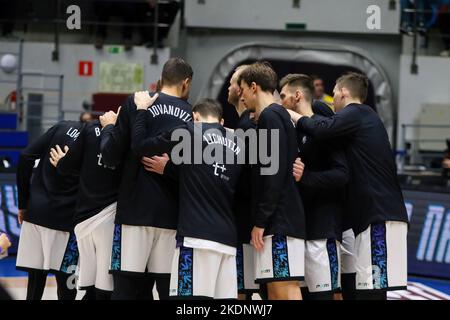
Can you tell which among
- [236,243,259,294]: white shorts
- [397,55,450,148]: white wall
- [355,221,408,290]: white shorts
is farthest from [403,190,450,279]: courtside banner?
[397,55,450,148]: white wall

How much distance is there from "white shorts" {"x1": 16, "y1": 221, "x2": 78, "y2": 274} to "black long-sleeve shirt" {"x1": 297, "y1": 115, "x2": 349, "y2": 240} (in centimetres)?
190

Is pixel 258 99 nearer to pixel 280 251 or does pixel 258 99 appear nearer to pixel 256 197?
pixel 256 197

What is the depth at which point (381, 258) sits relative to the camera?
5801 mm

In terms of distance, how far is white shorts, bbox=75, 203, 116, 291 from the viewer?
5828 millimetres

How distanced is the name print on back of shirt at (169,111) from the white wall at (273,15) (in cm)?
1058

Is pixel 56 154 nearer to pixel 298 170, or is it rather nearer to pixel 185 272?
pixel 185 272

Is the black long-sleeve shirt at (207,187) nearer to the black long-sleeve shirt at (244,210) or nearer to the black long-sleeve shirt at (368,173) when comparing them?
the black long-sleeve shirt at (244,210)

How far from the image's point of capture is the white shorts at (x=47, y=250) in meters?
6.47

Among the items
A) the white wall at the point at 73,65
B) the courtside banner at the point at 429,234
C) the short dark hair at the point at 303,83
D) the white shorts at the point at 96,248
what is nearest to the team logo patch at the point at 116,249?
the white shorts at the point at 96,248

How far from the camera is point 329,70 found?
1582 centimetres

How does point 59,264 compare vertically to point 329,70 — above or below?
below

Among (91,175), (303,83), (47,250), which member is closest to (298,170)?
(303,83)

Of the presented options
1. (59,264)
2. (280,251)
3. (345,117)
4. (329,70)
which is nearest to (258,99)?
(345,117)

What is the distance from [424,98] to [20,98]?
7136mm
